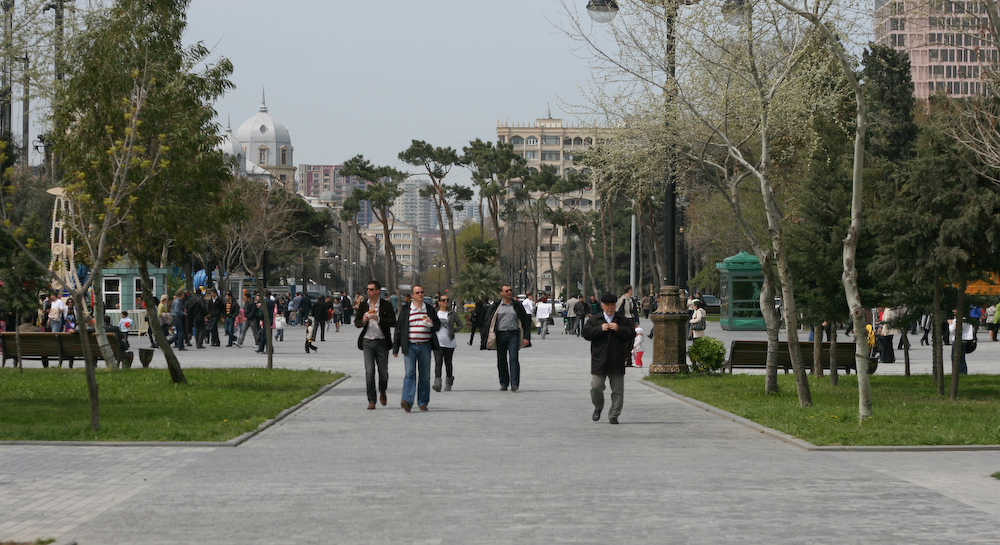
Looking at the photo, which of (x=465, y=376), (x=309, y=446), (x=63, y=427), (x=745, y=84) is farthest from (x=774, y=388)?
(x=63, y=427)

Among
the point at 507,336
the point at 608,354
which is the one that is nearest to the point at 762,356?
the point at 507,336

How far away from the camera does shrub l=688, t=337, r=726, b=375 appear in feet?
65.3

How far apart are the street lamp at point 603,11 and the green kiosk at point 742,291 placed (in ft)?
93.8

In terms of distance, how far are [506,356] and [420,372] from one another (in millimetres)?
3545

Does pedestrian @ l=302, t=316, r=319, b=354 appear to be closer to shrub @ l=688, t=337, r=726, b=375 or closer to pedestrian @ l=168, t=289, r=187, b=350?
pedestrian @ l=168, t=289, r=187, b=350

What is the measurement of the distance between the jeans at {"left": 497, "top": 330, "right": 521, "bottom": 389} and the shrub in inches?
149

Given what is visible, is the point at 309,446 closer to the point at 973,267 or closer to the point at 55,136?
the point at 55,136

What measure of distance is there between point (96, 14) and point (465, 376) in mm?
9030

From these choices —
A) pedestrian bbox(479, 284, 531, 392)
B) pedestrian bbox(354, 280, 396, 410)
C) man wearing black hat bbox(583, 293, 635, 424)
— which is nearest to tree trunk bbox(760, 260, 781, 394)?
man wearing black hat bbox(583, 293, 635, 424)

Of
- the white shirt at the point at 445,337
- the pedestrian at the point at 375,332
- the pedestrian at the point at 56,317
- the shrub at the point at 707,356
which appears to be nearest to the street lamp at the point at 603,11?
the pedestrian at the point at 375,332

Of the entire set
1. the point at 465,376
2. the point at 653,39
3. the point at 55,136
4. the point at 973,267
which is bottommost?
the point at 465,376

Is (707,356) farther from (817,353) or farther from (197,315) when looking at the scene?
(197,315)

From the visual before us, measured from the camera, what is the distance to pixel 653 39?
53.4 feet

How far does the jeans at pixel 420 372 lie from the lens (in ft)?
46.3
